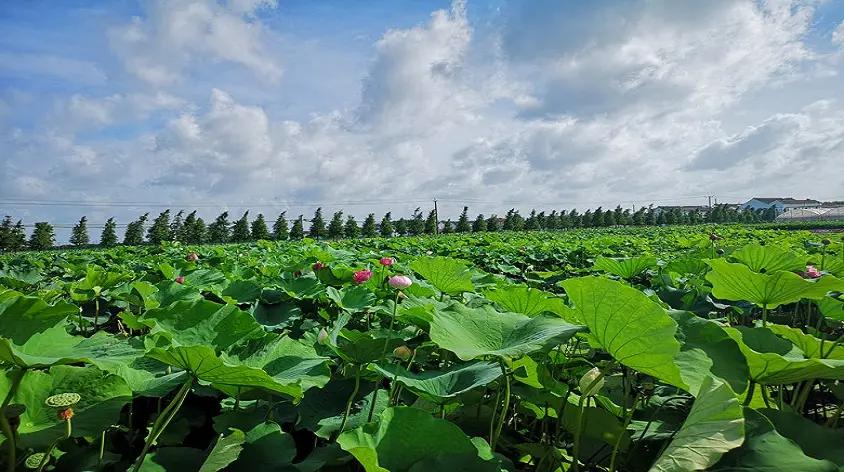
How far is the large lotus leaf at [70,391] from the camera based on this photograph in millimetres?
780

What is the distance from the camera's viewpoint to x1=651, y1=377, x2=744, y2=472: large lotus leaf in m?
0.54

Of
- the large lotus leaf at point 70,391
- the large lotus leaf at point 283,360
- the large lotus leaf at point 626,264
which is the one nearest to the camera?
the large lotus leaf at point 70,391

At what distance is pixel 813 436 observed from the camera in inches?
27.8

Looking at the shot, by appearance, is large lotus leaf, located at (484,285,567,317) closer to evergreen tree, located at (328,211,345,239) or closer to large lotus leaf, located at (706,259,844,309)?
large lotus leaf, located at (706,259,844,309)

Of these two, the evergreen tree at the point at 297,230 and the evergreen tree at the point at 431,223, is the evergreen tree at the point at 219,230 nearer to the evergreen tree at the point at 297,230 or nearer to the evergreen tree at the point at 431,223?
the evergreen tree at the point at 297,230

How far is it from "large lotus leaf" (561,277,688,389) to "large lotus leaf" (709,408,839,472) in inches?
4.1

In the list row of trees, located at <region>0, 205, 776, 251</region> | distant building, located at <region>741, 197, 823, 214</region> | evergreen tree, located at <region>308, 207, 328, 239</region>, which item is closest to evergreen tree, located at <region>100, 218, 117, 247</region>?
row of trees, located at <region>0, 205, 776, 251</region>

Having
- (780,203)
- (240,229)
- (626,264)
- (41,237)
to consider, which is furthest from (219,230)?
(780,203)

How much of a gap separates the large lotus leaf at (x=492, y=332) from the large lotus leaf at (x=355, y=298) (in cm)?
66

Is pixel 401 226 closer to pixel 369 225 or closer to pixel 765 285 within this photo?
pixel 369 225

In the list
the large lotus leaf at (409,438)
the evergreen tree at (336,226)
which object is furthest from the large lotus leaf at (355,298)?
the evergreen tree at (336,226)

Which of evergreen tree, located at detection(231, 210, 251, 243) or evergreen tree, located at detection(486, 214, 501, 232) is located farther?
evergreen tree, located at detection(486, 214, 501, 232)

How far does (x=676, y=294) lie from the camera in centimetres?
188

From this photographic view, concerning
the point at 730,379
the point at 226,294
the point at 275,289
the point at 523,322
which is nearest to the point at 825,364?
the point at 730,379
